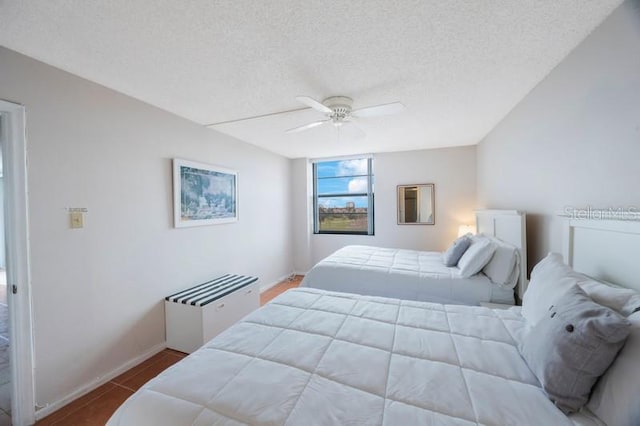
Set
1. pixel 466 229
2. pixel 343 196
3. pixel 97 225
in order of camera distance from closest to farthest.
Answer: pixel 97 225 < pixel 466 229 < pixel 343 196

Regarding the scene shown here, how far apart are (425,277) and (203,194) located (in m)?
2.59

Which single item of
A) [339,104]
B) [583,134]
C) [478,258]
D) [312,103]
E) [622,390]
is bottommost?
[622,390]

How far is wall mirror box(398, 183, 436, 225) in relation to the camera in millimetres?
4129

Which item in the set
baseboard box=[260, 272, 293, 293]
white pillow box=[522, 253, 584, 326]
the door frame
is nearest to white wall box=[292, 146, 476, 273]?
baseboard box=[260, 272, 293, 293]

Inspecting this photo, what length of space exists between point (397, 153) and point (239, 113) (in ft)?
9.39

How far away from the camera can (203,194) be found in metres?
2.85

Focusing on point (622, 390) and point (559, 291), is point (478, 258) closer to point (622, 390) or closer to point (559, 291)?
point (559, 291)

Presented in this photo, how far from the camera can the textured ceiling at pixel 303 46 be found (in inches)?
47.3

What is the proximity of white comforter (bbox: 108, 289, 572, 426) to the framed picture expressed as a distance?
5.59 feet

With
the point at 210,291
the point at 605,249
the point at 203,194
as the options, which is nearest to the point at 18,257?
the point at 210,291

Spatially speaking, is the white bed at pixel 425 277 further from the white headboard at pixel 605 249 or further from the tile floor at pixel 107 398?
the tile floor at pixel 107 398

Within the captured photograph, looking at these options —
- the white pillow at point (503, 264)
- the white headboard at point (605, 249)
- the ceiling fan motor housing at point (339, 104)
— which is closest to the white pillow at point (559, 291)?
the white headboard at point (605, 249)

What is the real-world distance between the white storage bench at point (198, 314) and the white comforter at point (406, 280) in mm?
845

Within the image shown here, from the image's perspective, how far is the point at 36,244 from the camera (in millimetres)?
1607
